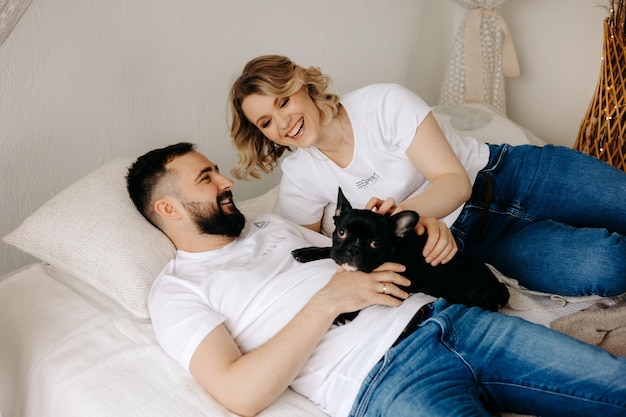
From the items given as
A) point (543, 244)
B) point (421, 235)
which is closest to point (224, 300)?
point (421, 235)

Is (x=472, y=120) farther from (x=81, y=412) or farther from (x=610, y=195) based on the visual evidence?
(x=81, y=412)

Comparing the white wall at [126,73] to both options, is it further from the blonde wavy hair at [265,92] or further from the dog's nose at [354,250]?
the dog's nose at [354,250]

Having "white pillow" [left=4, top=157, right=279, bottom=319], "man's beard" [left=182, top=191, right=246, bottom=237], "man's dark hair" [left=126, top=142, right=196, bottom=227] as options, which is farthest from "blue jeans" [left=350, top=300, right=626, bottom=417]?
"man's dark hair" [left=126, top=142, right=196, bottom=227]

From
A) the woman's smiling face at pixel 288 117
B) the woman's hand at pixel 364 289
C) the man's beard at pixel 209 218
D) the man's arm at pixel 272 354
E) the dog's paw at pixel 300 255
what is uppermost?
the woman's smiling face at pixel 288 117

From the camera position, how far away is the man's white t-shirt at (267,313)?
3.91ft

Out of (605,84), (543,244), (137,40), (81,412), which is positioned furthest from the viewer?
(605,84)

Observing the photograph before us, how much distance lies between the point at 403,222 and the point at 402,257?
0.11 meters

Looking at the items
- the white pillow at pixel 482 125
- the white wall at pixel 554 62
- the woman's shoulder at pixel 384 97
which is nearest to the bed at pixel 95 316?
the woman's shoulder at pixel 384 97

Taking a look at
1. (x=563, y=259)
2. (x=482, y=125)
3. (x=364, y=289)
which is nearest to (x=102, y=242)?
(x=364, y=289)

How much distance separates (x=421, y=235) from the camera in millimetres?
1328

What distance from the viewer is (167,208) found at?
1464 mm

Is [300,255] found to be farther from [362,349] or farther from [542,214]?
[542,214]

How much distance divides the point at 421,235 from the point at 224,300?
1.57ft

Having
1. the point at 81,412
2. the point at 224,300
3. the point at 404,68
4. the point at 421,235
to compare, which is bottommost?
the point at 81,412
